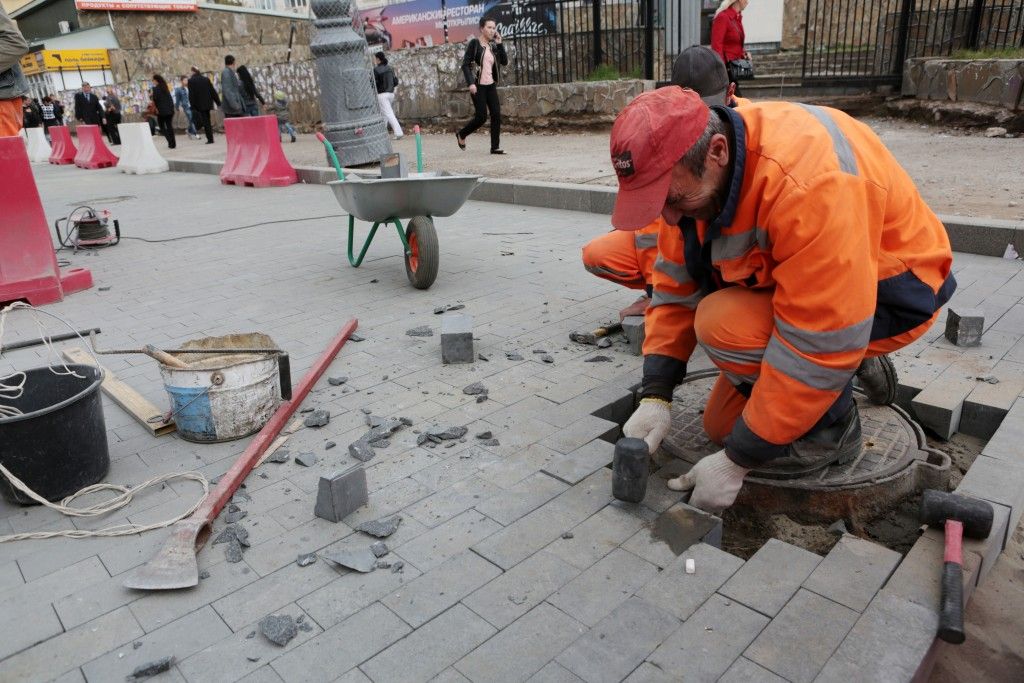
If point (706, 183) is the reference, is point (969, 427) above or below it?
below

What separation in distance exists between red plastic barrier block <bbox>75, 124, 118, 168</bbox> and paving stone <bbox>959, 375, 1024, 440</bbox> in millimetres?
18633

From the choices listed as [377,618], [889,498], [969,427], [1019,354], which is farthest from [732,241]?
[1019,354]

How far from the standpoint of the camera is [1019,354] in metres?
3.58

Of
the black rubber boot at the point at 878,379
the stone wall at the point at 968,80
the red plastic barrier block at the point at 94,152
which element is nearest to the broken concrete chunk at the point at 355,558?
the black rubber boot at the point at 878,379

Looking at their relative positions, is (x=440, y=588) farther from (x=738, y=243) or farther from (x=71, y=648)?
(x=738, y=243)

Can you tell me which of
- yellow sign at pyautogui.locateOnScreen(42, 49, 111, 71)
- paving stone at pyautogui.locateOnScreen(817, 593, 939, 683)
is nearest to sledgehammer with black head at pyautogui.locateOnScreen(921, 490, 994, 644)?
paving stone at pyautogui.locateOnScreen(817, 593, 939, 683)

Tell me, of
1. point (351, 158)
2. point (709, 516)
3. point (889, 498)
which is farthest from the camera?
point (351, 158)

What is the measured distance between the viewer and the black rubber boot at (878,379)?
9.59 ft

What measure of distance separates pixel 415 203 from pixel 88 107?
22129 mm

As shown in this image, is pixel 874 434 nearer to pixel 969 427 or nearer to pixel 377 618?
pixel 969 427

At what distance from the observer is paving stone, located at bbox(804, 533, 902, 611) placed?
79.4 inches

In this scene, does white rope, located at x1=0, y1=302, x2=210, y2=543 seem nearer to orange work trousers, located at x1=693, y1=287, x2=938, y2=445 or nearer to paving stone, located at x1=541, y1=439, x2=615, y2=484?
paving stone, located at x1=541, y1=439, x2=615, y2=484

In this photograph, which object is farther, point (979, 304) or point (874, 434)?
point (979, 304)

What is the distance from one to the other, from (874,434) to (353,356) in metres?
2.57
